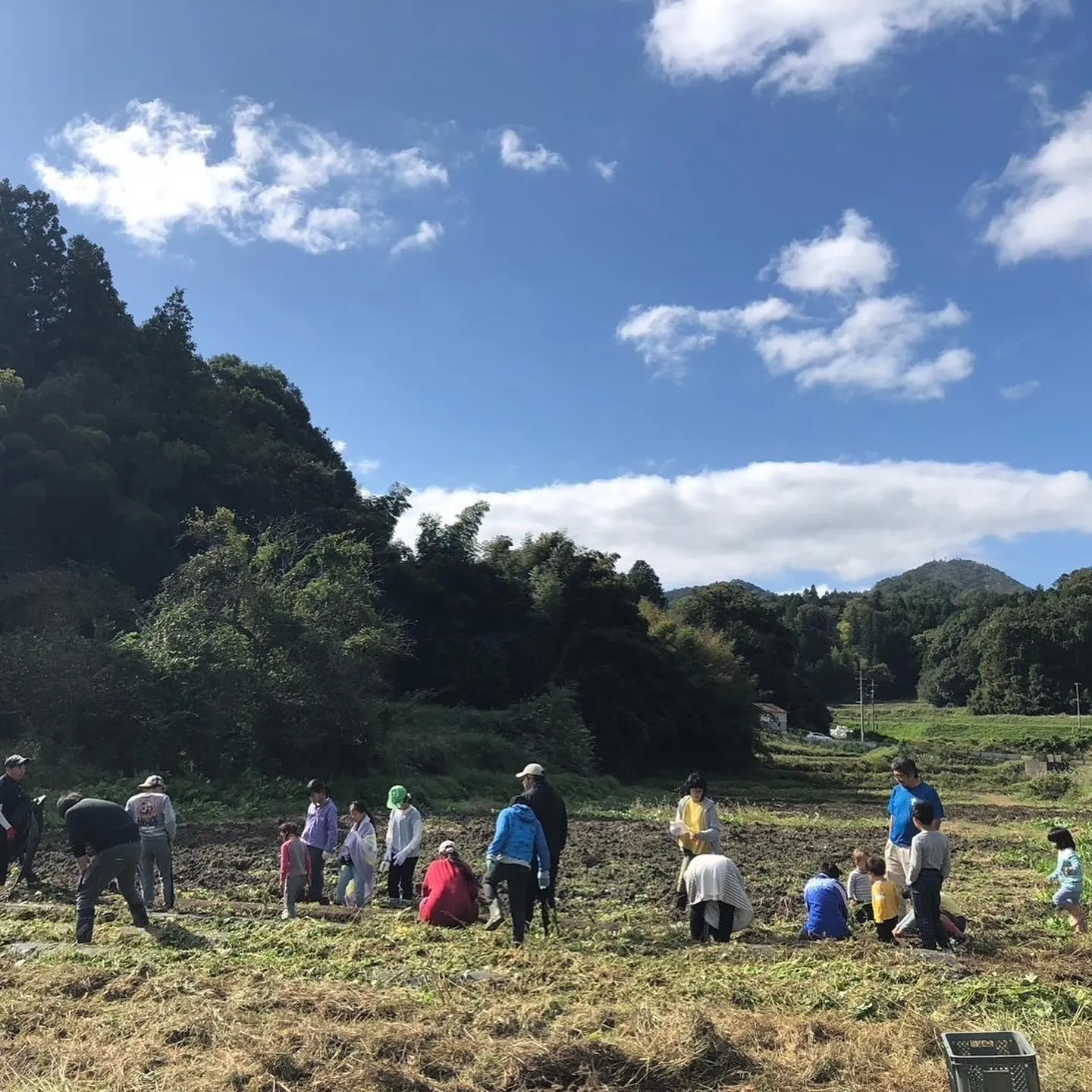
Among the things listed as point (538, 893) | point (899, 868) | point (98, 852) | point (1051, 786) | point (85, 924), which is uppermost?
point (98, 852)

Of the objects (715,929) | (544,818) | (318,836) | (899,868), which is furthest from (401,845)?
(899,868)

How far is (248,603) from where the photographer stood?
2491cm

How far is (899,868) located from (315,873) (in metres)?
5.82

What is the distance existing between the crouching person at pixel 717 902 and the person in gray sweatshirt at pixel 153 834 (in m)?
5.11

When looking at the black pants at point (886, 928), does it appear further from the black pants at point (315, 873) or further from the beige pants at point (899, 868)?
the black pants at point (315, 873)

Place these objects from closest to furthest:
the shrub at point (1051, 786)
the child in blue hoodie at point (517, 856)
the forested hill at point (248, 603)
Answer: the child in blue hoodie at point (517, 856)
the forested hill at point (248, 603)
the shrub at point (1051, 786)

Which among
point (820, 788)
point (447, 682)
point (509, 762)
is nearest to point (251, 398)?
point (447, 682)

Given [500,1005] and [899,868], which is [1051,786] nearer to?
[899,868]

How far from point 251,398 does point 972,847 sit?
137 ft

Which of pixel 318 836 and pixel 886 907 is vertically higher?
pixel 318 836

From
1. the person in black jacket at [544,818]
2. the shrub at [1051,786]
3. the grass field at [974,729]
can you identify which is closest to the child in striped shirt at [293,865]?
the person in black jacket at [544,818]

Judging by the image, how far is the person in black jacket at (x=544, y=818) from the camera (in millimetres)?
7664

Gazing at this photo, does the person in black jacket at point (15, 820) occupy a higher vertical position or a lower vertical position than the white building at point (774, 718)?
higher

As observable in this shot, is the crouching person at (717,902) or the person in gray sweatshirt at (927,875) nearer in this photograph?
the person in gray sweatshirt at (927,875)
